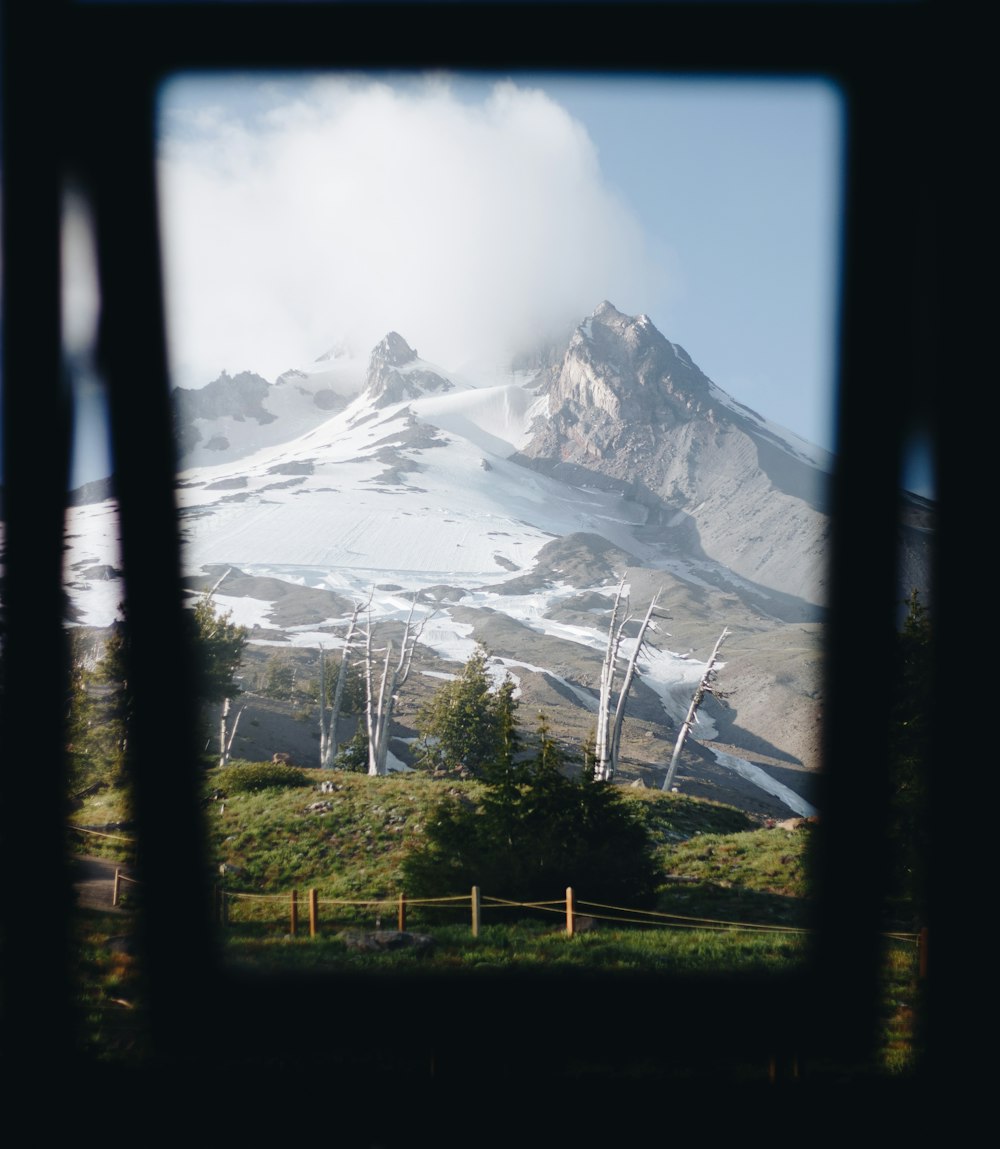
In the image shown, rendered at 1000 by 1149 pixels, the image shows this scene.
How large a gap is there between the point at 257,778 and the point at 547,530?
3199 inches

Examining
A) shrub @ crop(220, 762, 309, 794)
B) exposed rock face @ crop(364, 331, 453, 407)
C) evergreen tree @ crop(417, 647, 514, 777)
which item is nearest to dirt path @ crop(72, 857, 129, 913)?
shrub @ crop(220, 762, 309, 794)

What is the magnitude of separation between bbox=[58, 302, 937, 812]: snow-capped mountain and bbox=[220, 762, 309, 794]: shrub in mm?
3872

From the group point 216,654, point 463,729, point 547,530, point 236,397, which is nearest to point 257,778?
point 216,654

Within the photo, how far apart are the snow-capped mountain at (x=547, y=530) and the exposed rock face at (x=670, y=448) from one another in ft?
1.41

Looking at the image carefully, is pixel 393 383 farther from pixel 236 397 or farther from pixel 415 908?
pixel 415 908

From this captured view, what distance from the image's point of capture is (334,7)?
1.99 m

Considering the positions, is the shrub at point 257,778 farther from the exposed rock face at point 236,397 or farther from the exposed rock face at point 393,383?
the exposed rock face at point 393,383

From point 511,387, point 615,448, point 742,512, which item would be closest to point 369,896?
point 742,512

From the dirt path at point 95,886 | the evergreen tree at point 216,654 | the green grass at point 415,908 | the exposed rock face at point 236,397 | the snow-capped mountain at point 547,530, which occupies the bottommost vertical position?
the green grass at point 415,908

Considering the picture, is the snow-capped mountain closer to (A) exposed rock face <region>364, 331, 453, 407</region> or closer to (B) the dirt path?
(A) exposed rock face <region>364, 331, 453, 407</region>

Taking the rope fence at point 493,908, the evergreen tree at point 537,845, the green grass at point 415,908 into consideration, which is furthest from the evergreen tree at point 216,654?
the evergreen tree at point 537,845

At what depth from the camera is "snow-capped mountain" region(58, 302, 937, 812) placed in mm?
39188

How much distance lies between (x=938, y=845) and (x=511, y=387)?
191 m

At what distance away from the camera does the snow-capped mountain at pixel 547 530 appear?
39188mm
